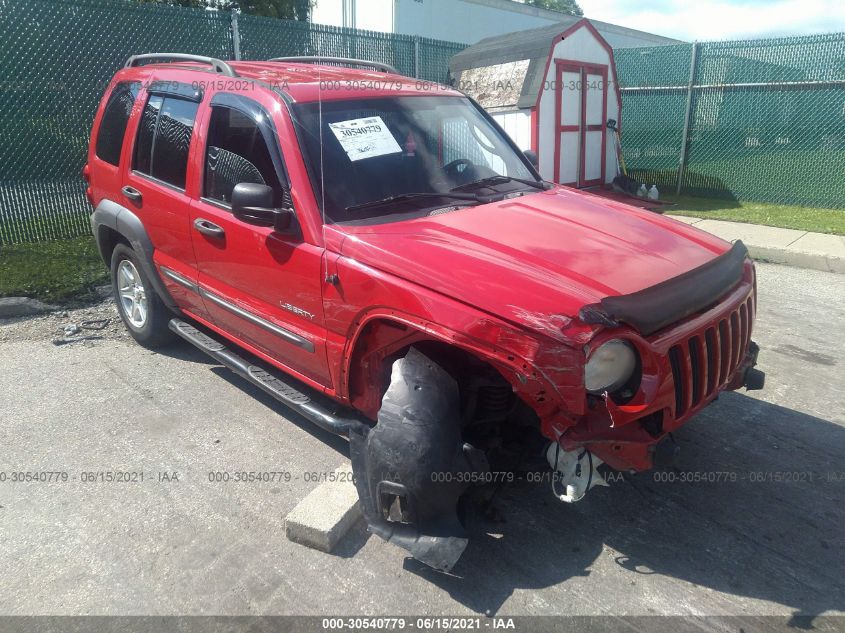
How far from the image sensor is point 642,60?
42.5 feet

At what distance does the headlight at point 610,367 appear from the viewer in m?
2.50

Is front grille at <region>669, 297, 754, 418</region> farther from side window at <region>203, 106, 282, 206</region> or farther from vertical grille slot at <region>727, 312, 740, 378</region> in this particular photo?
side window at <region>203, 106, 282, 206</region>

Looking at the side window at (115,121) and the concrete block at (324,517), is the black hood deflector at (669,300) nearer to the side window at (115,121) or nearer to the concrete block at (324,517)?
the concrete block at (324,517)

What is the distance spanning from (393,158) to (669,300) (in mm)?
1663

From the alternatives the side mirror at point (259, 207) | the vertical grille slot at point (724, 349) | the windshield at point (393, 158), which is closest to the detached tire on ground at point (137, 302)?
the side mirror at point (259, 207)

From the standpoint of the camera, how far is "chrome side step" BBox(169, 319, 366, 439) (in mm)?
3377

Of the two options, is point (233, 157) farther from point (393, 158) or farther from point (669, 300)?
point (669, 300)

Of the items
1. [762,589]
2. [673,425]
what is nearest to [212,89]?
[673,425]

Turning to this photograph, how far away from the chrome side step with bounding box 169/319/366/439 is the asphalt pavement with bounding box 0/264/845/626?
31cm

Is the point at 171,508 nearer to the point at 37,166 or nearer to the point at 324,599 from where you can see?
the point at 324,599

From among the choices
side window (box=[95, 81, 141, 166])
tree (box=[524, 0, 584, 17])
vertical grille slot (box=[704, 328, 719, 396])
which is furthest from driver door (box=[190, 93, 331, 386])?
tree (box=[524, 0, 584, 17])

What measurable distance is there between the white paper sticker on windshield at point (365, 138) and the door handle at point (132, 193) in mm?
1898

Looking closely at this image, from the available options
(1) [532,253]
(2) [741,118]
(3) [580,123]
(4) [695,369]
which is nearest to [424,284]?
(1) [532,253]

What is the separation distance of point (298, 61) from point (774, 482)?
4726mm
